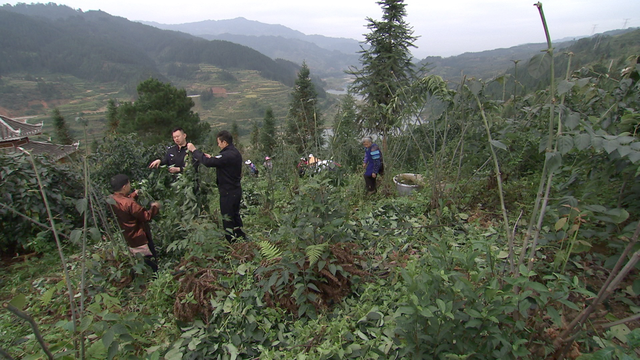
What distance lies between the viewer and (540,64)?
1462 mm

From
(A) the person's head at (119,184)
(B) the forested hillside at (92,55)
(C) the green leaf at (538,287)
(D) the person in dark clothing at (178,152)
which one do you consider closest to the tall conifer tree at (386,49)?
(D) the person in dark clothing at (178,152)

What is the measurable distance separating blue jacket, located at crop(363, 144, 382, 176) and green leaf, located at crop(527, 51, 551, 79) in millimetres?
3979

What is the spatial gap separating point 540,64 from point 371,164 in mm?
4119

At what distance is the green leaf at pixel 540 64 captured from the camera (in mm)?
1450

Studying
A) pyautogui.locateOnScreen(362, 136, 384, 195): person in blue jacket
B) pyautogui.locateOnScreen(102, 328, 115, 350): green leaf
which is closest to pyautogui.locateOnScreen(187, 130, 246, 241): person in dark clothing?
pyautogui.locateOnScreen(362, 136, 384, 195): person in blue jacket

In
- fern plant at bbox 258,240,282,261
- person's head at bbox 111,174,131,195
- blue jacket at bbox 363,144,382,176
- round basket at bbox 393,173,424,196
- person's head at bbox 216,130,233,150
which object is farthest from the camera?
blue jacket at bbox 363,144,382,176

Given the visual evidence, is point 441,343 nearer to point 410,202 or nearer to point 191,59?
point 410,202

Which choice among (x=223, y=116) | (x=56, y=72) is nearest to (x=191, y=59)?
(x=56, y=72)

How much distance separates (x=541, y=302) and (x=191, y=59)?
19015 cm

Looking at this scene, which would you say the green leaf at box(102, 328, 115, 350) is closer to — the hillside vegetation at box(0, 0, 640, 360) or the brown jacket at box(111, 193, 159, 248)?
the hillside vegetation at box(0, 0, 640, 360)

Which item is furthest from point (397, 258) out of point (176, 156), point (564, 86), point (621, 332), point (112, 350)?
point (176, 156)

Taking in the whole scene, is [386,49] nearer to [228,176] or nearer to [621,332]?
[228,176]

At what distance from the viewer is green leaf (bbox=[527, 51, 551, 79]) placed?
1.45 meters

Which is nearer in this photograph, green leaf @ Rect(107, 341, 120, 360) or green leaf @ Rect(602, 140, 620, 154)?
green leaf @ Rect(107, 341, 120, 360)
